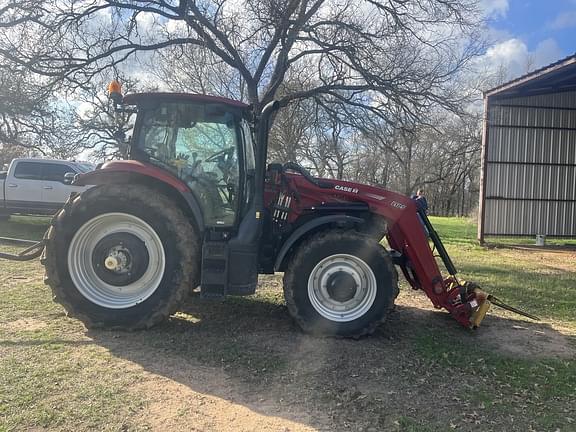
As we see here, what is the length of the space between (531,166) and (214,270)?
14.5 meters

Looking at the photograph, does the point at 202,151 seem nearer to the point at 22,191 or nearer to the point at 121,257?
the point at 121,257

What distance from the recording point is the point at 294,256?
5.08 meters

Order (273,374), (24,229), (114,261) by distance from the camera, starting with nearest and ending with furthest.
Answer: (273,374), (114,261), (24,229)

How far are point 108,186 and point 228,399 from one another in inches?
101

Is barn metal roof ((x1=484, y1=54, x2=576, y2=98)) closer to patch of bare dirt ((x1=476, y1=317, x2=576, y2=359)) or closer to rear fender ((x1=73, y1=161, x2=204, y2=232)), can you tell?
patch of bare dirt ((x1=476, y1=317, x2=576, y2=359))

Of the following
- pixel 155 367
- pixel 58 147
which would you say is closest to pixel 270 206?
pixel 155 367

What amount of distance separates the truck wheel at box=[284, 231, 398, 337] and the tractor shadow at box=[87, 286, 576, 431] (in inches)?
7.6

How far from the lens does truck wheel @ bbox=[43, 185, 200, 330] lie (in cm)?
503

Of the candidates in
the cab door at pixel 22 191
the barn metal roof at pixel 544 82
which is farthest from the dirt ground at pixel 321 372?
the cab door at pixel 22 191

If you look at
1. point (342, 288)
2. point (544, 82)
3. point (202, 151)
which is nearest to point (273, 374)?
point (342, 288)

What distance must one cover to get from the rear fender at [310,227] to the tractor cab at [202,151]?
61 cm

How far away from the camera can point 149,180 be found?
524 centimetres

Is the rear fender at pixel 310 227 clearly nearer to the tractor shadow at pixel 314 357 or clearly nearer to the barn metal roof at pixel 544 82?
the tractor shadow at pixel 314 357

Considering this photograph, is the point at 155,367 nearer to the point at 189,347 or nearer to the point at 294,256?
the point at 189,347
